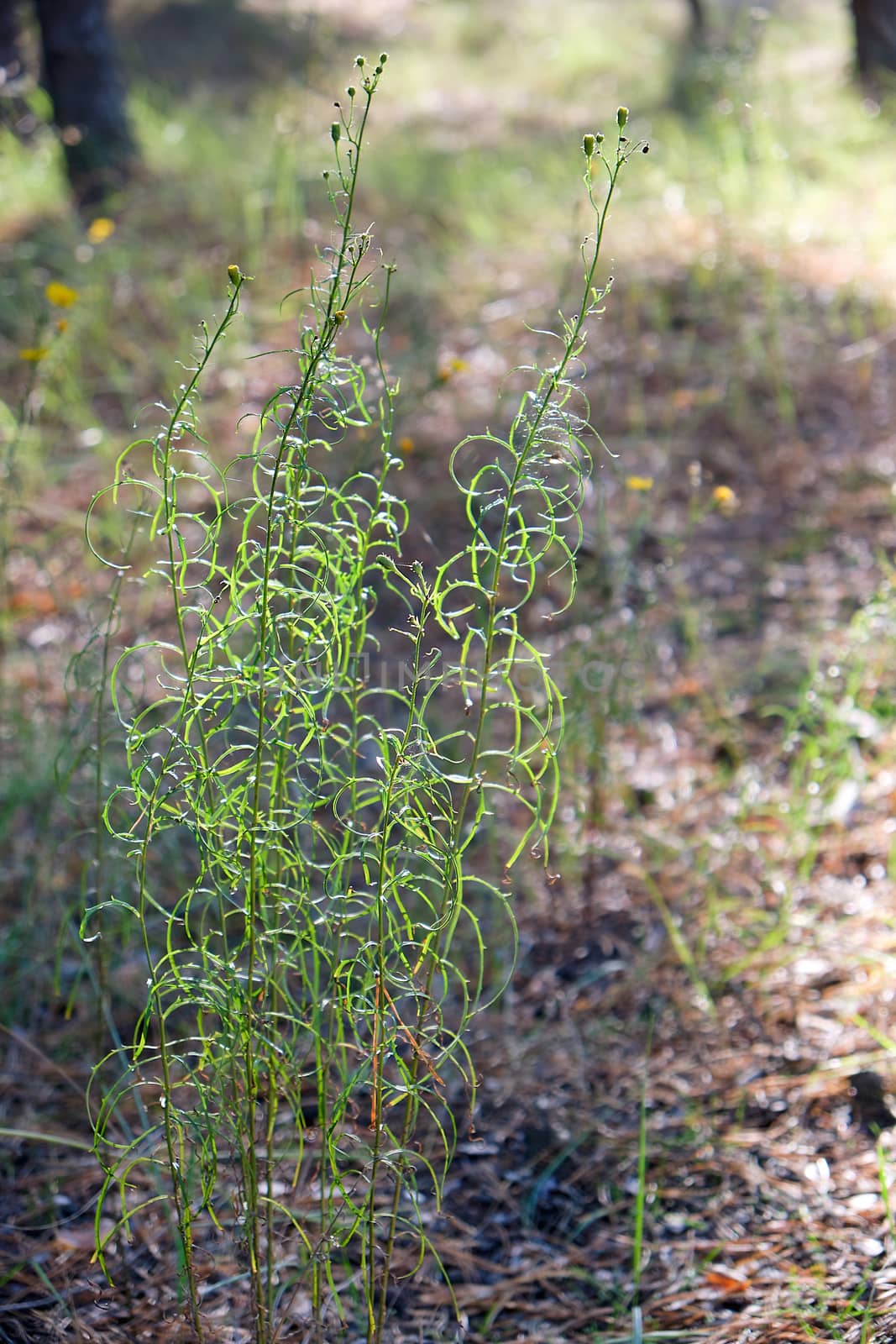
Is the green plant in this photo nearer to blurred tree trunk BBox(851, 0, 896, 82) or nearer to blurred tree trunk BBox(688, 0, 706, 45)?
blurred tree trunk BBox(851, 0, 896, 82)

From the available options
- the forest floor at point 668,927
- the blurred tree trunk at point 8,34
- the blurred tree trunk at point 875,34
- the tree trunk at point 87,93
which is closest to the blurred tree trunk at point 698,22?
the blurred tree trunk at point 875,34

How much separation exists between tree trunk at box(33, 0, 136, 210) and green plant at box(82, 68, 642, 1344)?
13.6ft

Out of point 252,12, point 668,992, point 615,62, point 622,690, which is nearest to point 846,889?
point 668,992

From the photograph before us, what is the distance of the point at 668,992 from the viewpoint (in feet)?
6.68

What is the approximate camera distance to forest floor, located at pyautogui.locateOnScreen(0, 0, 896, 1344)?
5.05 feet

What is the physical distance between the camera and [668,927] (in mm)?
2150

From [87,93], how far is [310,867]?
5.47 meters

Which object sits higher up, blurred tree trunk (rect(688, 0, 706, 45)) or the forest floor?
blurred tree trunk (rect(688, 0, 706, 45))

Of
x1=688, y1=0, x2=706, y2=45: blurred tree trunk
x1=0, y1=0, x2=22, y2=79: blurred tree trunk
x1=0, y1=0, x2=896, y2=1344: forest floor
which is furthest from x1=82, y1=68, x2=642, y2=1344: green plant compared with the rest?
x1=688, y1=0, x2=706, y2=45: blurred tree trunk

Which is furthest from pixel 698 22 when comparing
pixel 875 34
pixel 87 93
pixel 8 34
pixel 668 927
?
pixel 668 927

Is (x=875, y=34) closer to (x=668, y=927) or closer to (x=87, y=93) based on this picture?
(x=87, y=93)

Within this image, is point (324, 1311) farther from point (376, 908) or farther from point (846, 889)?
point (846, 889)

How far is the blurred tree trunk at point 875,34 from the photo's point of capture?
599 cm

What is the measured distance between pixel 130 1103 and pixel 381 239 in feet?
13.5
